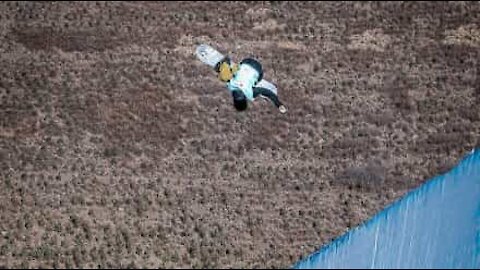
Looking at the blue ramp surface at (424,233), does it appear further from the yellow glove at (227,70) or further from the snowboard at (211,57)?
the yellow glove at (227,70)

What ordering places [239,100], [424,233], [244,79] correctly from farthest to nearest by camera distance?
Result: [239,100], [244,79], [424,233]

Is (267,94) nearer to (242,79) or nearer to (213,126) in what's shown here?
(242,79)

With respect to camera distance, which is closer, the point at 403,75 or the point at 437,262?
the point at 437,262

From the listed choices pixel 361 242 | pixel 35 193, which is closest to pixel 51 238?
pixel 35 193

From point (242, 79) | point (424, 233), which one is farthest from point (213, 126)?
point (424, 233)

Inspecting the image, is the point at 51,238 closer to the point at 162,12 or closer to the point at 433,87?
the point at 162,12

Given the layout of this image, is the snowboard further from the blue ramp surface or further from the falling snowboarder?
the blue ramp surface

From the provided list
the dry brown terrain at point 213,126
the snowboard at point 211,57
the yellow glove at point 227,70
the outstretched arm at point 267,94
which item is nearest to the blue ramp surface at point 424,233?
the dry brown terrain at point 213,126
